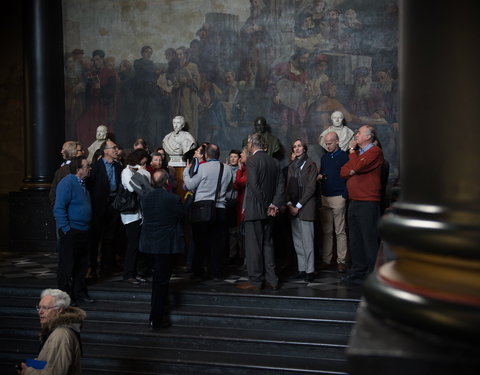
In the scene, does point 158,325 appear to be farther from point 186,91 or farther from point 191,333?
point 186,91

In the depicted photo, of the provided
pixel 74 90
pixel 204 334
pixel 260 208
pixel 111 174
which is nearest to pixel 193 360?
pixel 204 334

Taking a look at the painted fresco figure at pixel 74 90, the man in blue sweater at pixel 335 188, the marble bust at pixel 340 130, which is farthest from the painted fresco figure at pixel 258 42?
the man in blue sweater at pixel 335 188

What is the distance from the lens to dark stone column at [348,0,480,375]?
141 cm

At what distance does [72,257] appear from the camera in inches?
274

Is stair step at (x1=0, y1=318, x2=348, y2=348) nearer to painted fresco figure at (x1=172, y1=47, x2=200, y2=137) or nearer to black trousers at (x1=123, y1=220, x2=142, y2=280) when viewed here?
black trousers at (x1=123, y1=220, x2=142, y2=280)

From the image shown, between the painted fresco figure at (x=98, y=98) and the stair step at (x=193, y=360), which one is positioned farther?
the painted fresco figure at (x=98, y=98)

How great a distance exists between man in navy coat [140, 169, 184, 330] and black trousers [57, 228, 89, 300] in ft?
3.19

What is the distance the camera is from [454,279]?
57.2 inches

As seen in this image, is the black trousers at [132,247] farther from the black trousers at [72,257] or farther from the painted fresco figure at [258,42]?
the painted fresco figure at [258,42]

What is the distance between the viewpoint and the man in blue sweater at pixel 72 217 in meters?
6.84

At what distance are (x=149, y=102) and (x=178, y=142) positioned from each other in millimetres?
1458

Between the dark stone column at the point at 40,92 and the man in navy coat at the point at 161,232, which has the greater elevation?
the dark stone column at the point at 40,92

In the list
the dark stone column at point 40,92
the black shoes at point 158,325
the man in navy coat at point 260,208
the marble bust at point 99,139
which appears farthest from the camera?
the marble bust at point 99,139

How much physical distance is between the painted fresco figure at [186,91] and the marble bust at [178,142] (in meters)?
0.41
